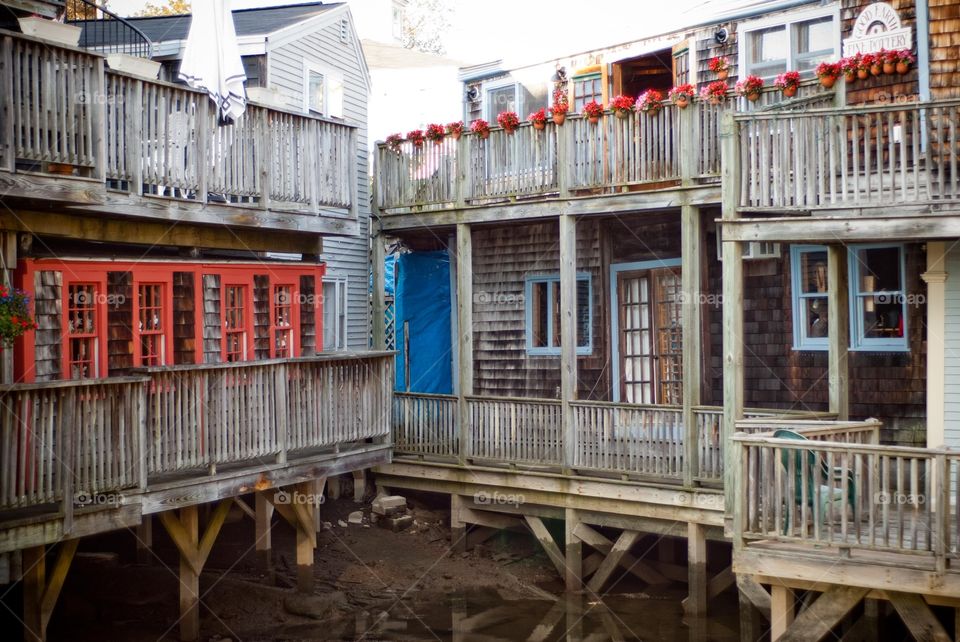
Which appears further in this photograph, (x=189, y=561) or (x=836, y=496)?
(x=189, y=561)

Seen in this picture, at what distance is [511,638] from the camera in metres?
14.4

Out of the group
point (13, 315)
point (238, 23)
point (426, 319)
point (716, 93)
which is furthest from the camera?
point (426, 319)

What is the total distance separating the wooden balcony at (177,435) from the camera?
1075cm

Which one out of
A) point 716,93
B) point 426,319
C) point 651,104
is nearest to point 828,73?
point 716,93

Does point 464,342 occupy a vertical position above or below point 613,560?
above

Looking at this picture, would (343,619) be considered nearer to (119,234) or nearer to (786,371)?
(119,234)

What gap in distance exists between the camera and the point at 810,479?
1101 cm

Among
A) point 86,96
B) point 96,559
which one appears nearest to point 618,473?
point 96,559

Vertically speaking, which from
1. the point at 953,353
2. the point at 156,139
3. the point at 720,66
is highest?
the point at 720,66

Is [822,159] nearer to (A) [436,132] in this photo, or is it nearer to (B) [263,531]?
(A) [436,132]

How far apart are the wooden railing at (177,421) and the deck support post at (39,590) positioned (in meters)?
0.62

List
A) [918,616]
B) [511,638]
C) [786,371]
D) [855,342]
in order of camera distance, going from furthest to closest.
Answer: [786,371], [855,342], [511,638], [918,616]

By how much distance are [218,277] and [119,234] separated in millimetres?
1885

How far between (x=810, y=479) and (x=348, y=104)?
1377 cm
